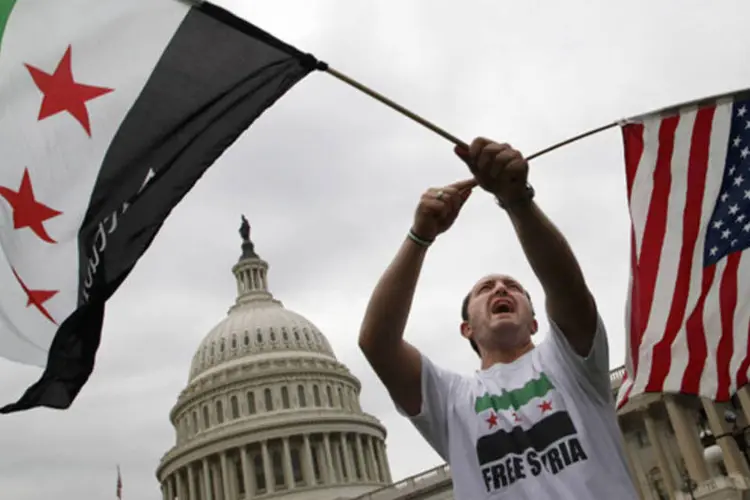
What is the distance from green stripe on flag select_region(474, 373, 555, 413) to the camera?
3.55 metres

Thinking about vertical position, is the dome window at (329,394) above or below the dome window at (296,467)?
above

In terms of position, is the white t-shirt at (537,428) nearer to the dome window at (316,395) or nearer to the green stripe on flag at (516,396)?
the green stripe on flag at (516,396)

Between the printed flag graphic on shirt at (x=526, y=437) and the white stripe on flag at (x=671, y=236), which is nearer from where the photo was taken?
the printed flag graphic on shirt at (x=526, y=437)

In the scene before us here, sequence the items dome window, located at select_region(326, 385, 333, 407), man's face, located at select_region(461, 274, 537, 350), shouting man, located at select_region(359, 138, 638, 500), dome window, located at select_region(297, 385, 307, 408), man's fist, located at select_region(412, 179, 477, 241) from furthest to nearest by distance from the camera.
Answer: dome window, located at select_region(326, 385, 333, 407) < dome window, located at select_region(297, 385, 307, 408) < man's face, located at select_region(461, 274, 537, 350) < man's fist, located at select_region(412, 179, 477, 241) < shouting man, located at select_region(359, 138, 638, 500)

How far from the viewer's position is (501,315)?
12.4 ft

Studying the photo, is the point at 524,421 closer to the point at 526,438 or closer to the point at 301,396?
the point at 526,438

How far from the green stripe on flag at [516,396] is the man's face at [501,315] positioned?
271 millimetres

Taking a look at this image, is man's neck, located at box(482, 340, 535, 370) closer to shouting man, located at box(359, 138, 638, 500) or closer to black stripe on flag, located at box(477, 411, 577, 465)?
shouting man, located at box(359, 138, 638, 500)

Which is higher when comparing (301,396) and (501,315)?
(301,396)

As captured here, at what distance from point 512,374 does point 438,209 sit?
82cm

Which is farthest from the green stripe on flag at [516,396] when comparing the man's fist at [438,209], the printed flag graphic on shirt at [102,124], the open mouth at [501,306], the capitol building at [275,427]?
the capitol building at [275,427]

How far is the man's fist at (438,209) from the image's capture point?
351 cm

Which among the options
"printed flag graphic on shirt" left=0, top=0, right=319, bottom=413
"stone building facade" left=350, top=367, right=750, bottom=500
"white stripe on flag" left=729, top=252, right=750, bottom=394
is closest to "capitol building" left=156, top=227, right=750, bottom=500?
"stone building facade" left=350, top=367, right=750, bottom=500

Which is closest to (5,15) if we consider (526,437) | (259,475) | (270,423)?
(526,437)
